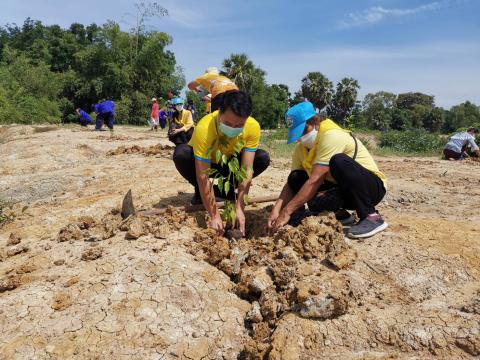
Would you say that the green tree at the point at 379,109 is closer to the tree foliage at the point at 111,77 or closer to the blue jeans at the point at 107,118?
the tree foliage at the point at 111,77

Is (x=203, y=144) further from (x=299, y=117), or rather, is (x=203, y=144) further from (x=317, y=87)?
(x=317, y=87)

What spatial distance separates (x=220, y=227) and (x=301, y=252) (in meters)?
0.65

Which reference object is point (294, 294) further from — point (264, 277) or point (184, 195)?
point (184, 195)

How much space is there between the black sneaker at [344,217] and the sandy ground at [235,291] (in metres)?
0.30

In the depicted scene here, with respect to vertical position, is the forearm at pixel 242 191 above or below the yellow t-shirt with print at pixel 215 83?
below

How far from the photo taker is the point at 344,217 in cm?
314

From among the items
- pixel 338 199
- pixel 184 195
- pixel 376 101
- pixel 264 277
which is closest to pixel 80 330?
pixel 264 277

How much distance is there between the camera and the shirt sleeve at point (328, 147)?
2.73m

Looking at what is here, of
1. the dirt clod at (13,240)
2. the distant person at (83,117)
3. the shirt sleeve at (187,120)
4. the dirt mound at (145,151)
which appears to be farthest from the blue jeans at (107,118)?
the dirt clod at (13,240)

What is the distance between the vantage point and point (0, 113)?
16844 millimetres

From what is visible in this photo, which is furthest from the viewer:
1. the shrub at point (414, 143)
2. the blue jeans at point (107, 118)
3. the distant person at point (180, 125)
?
the shrub at point (414, 143)

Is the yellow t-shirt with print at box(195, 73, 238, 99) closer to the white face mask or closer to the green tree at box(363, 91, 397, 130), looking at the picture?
the white face mask

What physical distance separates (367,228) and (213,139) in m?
1.24

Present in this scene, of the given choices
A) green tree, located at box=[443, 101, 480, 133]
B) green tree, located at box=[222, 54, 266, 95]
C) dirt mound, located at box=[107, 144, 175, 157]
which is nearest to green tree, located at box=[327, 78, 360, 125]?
green tree, located at box=[222, 54, 266, 95]
